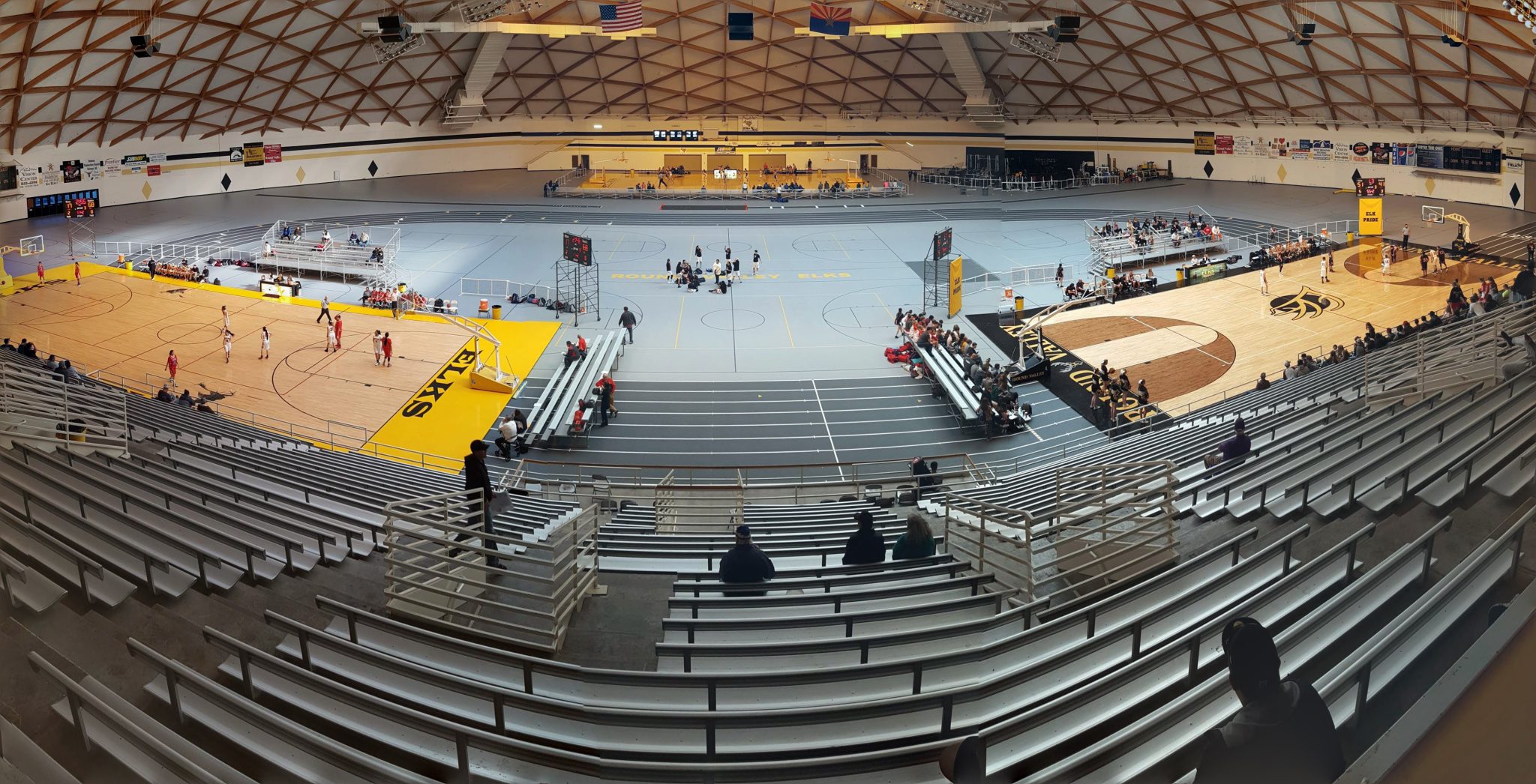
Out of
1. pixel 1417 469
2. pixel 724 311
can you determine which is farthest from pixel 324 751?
pixel 724 311

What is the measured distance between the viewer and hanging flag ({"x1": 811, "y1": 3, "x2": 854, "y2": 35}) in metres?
48.4

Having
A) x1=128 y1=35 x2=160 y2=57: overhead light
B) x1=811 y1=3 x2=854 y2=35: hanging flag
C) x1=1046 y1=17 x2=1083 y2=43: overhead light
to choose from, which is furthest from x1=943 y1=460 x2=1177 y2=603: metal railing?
x1=128 y1=35 x2=160 y2=57: overhead light

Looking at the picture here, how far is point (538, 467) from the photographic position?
24.9 meters

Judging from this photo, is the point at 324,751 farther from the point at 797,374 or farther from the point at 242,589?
the point at 797,374

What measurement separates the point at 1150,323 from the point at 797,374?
12.9 meters

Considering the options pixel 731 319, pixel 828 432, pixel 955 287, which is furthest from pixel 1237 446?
pixel 731 319

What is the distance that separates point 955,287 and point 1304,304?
40.5ft

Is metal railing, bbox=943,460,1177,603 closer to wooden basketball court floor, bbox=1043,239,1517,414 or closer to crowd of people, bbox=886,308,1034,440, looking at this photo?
crowd of people, bbox=886,308,1034,440

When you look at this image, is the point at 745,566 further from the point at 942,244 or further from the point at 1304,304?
the point at 1304,304

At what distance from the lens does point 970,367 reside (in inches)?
1155

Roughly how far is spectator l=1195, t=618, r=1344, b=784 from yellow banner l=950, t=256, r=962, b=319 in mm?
30342

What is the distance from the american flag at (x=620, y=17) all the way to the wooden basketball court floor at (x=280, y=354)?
60.7 feet

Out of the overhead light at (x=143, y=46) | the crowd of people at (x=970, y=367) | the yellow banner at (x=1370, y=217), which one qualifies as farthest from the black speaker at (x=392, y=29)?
the yellow banner at (x=1370, y=217)

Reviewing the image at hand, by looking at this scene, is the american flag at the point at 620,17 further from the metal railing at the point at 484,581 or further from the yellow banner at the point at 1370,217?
the metal railing at the point at 484,581
